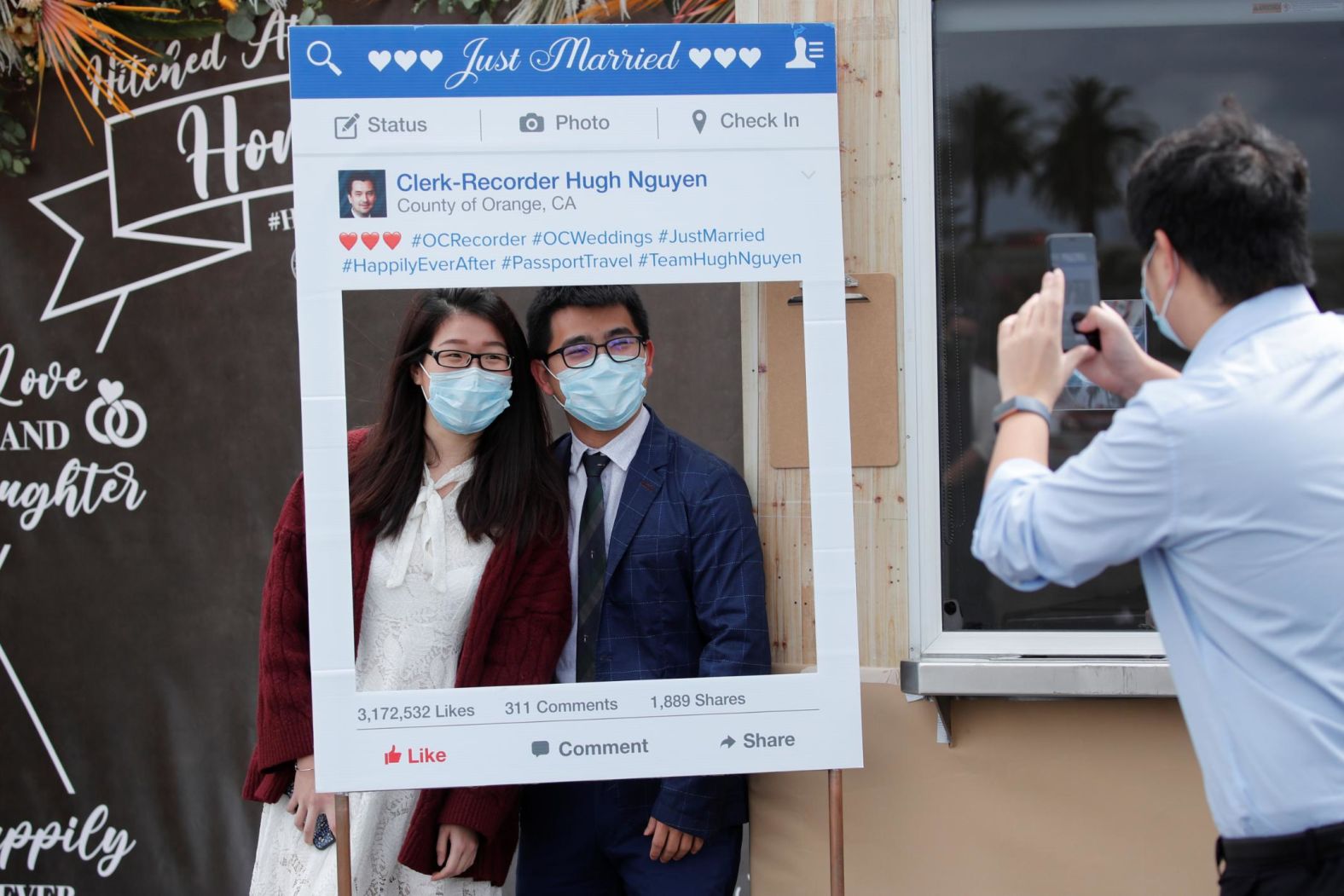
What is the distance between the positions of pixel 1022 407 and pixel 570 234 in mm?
1068

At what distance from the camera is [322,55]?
2414 mm

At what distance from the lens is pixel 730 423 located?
142 inches

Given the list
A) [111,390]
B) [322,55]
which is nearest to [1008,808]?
[322,55]

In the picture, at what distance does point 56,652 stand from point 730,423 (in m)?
2.18

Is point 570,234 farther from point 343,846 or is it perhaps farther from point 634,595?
point 343,846

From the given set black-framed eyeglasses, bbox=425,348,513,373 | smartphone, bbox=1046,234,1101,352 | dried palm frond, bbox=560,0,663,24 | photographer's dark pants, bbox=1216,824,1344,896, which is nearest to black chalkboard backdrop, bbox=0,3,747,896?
dried palm frond, bbox=560,0,663,24

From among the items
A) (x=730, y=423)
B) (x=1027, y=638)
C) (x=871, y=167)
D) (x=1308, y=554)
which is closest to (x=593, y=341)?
(x=871, y=167)

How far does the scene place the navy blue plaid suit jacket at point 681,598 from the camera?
2.61 meters

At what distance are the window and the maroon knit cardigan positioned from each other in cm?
96

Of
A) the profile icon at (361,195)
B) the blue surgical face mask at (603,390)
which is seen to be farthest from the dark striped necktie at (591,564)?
the profile icon at (361,195)

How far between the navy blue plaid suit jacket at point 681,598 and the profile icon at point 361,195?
746 mm

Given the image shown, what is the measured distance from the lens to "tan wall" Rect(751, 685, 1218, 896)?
2.82 meters

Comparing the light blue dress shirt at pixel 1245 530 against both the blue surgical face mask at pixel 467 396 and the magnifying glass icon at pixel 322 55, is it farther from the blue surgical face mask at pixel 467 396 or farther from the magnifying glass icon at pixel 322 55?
the magnifying glass icon at pixel 322 55

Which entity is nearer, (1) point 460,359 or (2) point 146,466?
(1) point 460,359
